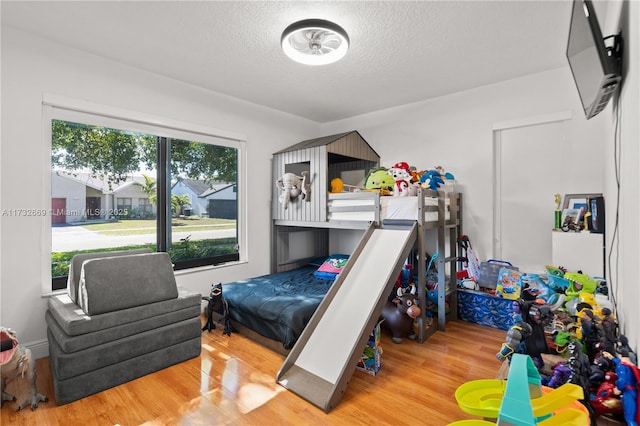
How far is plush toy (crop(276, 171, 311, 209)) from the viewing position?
12.0ft

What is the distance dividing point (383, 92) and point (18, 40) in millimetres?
3208

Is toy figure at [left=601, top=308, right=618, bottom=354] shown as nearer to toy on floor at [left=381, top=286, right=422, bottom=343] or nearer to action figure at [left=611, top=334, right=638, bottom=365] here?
action figure at [left=611, top=334, right=638, bottom=365]

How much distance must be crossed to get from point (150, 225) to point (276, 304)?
159 cm

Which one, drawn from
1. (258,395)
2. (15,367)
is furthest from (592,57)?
(15,367)

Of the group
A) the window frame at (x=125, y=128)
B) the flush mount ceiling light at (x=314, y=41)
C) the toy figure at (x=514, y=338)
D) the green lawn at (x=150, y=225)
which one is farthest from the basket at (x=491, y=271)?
the green lawn at (x=150, y=225)

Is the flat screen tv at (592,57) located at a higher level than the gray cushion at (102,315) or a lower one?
higher

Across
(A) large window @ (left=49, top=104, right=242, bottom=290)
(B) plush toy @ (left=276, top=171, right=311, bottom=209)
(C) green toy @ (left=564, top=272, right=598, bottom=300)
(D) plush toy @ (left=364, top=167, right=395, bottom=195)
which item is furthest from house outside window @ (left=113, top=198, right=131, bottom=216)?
(C) green toy @ (left=564, top=272, right=598, bottom=300)

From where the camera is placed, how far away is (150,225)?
125 inches

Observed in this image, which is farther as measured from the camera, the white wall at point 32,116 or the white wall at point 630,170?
the white wall at point 32,116

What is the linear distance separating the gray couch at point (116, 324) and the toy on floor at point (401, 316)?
160 centimetres

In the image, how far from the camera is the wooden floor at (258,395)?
5.67 ft

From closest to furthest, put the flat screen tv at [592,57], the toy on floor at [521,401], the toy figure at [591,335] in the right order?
1. the toy on floor at [521,401]
2. the flat screen tv at [592,57]
3. the toy figure at [591,335]

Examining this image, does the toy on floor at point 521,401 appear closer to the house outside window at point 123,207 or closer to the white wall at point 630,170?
the white wall at point 630,170

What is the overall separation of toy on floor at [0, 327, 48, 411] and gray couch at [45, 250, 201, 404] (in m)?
0.11
